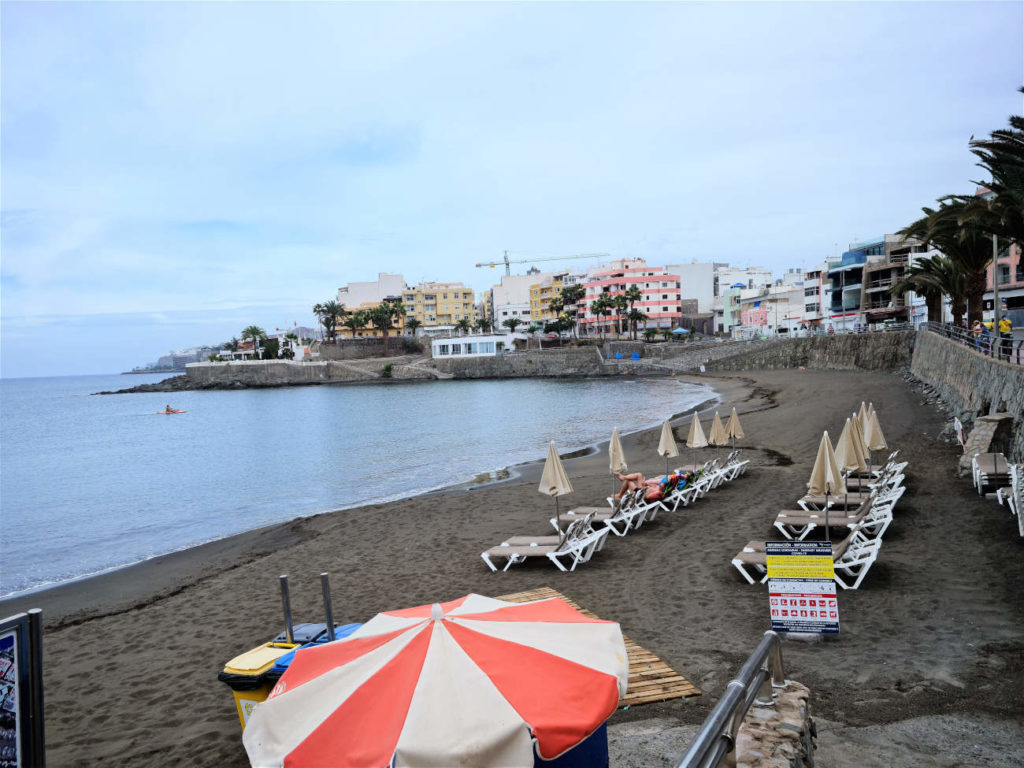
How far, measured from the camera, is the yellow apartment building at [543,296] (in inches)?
4798

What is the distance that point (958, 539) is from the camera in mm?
10195

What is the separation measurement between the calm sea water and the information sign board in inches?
615

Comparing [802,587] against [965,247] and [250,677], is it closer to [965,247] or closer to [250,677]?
[250,677]

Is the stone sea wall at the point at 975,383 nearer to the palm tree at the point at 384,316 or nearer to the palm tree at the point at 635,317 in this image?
the palm tree at the point at 635,317

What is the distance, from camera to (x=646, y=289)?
104312 mm

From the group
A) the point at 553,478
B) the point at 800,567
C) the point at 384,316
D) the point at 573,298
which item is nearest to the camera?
the point at 800,567

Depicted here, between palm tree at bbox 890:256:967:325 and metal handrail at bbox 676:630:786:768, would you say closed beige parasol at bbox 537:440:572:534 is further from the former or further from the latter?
palm tree at bbox 890:256:967:325

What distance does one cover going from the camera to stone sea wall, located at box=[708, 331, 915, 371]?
51688 millimetres

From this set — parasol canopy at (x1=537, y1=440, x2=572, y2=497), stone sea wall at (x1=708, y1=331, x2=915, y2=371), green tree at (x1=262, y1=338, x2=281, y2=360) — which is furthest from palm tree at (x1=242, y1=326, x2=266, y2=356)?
parasol canopy at (x1=537, y1=440, x2=572, y2=497)

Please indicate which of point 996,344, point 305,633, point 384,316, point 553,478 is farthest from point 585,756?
point 384,316

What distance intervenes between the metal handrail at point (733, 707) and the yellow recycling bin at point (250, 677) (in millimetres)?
3635

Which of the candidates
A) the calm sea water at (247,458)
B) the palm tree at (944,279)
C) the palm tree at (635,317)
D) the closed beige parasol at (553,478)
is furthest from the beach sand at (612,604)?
the palm tree at (635,317)

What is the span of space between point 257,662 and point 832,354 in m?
62.1

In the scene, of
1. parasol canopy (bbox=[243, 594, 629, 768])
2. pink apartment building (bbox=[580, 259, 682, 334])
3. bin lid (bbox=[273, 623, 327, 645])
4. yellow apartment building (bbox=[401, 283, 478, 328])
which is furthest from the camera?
yellow apartment building (bbox=[401, 283, 478, 328])
